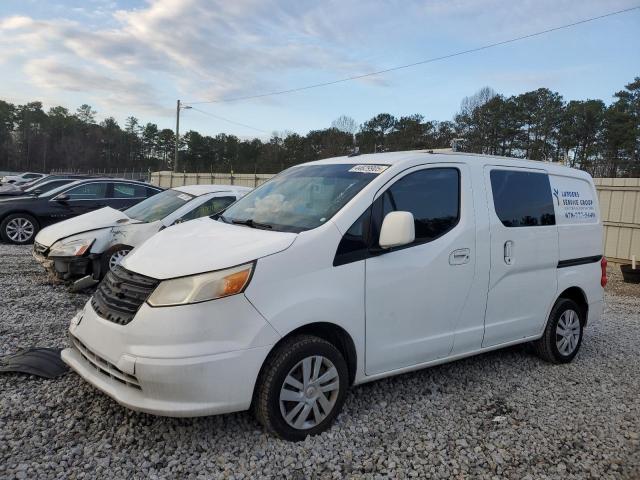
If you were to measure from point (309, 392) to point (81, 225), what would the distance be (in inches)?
204

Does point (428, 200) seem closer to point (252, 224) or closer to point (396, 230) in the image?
point (396, 230)

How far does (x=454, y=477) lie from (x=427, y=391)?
1.18 metres

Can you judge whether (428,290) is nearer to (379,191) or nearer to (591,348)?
(379,191)

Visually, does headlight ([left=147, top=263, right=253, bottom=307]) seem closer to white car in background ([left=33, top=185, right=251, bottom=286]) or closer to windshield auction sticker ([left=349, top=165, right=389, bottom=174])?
windshield auction sticker ([left=349, top=165, right=389, bottom=174])

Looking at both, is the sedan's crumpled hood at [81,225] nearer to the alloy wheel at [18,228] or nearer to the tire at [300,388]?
the alloy wheel at [18,228]

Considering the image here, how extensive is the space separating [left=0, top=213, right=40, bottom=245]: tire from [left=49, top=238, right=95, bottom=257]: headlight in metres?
5.07

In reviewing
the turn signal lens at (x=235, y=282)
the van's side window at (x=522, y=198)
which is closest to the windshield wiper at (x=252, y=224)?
the turn signal lens at (x=235, y=282)

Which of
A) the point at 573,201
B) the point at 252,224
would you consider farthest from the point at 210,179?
the point at 252,224

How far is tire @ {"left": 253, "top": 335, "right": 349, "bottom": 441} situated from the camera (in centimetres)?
305

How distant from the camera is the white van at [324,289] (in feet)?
9.52

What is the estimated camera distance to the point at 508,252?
4.31m

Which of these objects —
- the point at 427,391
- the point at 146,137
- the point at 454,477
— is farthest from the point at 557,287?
the point at 146,137

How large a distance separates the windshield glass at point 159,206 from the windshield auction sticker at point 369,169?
Answer: 404 centimetres

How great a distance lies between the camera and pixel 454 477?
117 inches
